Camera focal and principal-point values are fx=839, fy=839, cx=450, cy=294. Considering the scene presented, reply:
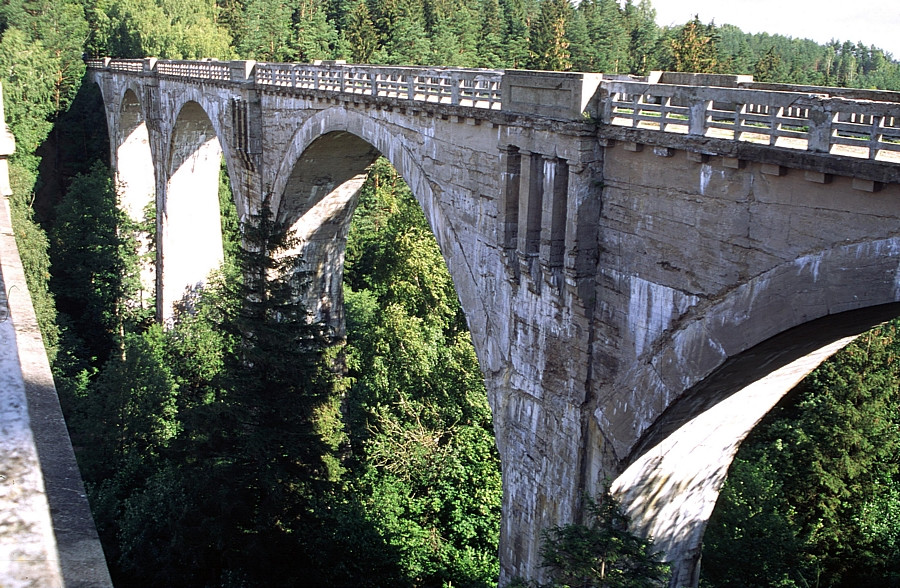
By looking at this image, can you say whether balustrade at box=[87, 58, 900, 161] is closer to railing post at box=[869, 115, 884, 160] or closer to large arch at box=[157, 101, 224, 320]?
railing post at box=[869, 115, 884, 160]

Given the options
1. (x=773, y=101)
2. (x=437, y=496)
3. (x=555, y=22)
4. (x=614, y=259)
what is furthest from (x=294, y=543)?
(x=555, y=22)

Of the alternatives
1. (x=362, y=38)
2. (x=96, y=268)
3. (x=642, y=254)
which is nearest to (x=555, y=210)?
(x=642, y=254)

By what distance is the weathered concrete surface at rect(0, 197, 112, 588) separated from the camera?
315 centimetres

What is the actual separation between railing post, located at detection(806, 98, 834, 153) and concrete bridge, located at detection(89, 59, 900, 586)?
2cm

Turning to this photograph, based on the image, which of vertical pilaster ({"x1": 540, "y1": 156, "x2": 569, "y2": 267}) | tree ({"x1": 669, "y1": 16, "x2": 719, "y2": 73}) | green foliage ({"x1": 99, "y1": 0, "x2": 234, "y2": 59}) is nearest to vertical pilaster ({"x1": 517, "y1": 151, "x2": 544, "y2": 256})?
vertical pilaster ({"x1": 540, "y1": 156, "x2": 569, "y2": 267})

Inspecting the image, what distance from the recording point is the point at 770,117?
8.26 m

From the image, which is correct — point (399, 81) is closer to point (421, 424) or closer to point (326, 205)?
point (326, 205)

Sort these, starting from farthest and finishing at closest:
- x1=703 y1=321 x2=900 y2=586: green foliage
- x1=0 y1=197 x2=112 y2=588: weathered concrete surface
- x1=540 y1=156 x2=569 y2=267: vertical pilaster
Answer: x1=703 y1=321 x2=900 y2=586: green foliage
x1=540 y1=156 x2=569 y2=267: vertical pilaster
x1=0 y1=197 x2=112 y2=588: weathered concrete surface

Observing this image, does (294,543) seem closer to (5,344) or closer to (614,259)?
(614,259)

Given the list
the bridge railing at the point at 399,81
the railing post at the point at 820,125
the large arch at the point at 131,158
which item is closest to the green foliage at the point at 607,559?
the railing post at the point at 820,125

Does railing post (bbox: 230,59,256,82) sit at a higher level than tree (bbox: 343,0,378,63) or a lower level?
lower

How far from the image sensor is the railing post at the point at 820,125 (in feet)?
25.5

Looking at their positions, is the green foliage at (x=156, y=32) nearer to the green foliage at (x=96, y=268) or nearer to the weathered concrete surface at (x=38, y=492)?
the green foliage at (x=96, y=268)

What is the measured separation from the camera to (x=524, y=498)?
42.3 feet
